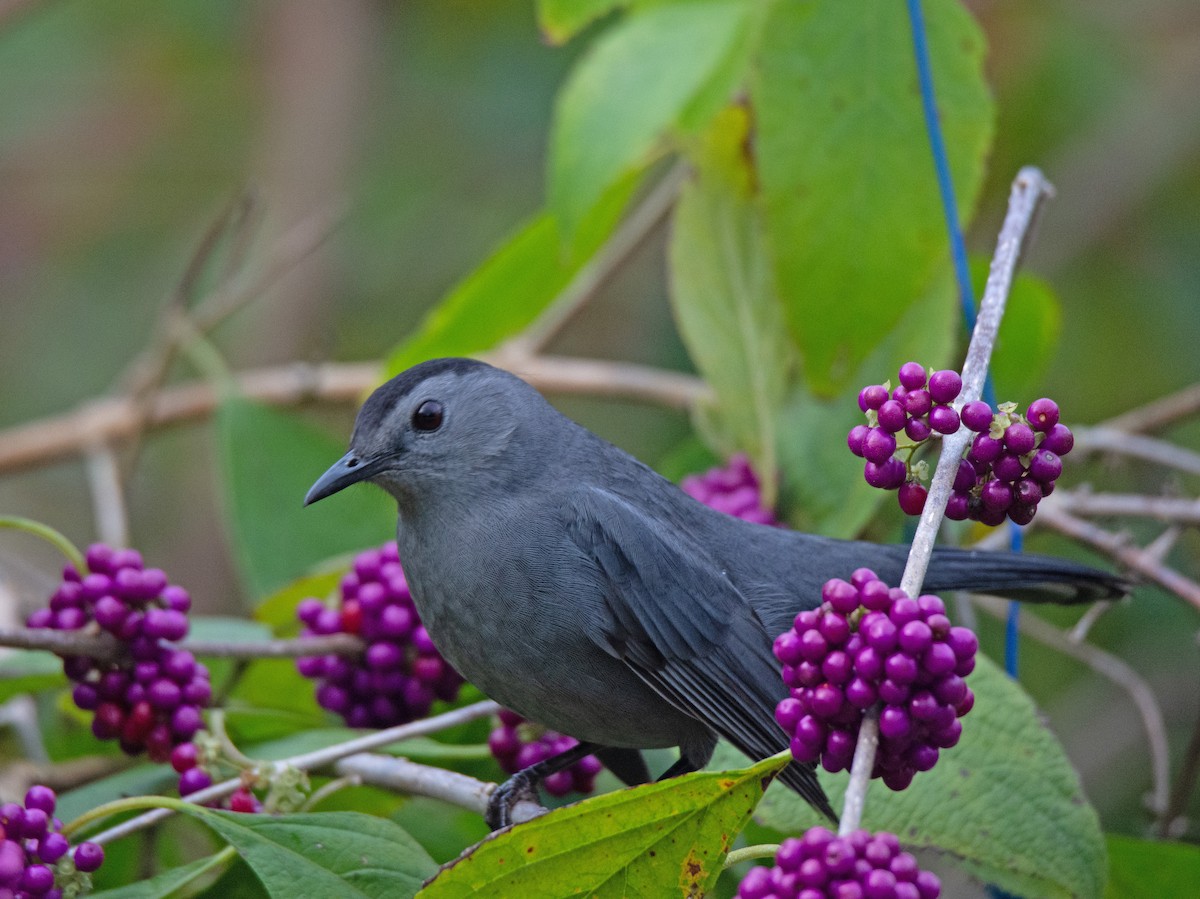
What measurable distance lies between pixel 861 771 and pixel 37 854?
3.89ft

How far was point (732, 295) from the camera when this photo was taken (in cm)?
360

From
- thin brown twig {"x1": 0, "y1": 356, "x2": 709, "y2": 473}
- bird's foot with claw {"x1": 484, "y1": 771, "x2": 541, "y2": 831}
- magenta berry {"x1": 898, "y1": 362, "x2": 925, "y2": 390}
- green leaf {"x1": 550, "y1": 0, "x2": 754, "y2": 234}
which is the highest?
green leaf {"x1": 550, "y1": 0, "x2": 754, "y2": 234}

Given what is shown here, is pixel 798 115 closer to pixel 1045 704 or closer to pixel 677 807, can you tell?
pixel 677 807

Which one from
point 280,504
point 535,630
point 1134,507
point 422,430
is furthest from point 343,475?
point 1134,507

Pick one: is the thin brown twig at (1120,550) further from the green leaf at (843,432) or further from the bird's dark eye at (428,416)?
the bird's dark eye at (428,416)

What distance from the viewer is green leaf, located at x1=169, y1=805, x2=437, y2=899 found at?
2.02 metres

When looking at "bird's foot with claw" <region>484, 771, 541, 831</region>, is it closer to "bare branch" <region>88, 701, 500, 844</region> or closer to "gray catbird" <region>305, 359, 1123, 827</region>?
"gray catbird" <region>305, 359, 1123, 827</region>

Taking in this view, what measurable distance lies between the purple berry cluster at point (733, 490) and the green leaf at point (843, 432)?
8 cm

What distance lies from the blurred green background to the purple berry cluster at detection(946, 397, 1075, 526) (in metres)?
3.23

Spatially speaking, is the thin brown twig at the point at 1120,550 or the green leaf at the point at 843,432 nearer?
the thin brown twig at the point at 1120,550

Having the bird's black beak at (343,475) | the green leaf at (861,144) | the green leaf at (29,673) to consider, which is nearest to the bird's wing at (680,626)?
the bird's black beak at (343,475)

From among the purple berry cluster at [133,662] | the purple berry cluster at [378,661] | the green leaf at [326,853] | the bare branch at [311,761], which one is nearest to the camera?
the green leaf at [326,853]

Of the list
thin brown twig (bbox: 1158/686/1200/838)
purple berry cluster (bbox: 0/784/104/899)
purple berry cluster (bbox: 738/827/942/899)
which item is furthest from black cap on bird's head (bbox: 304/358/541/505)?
thin brown twig (bbox: 1158/686/1200/838)

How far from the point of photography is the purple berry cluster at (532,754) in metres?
2.82
